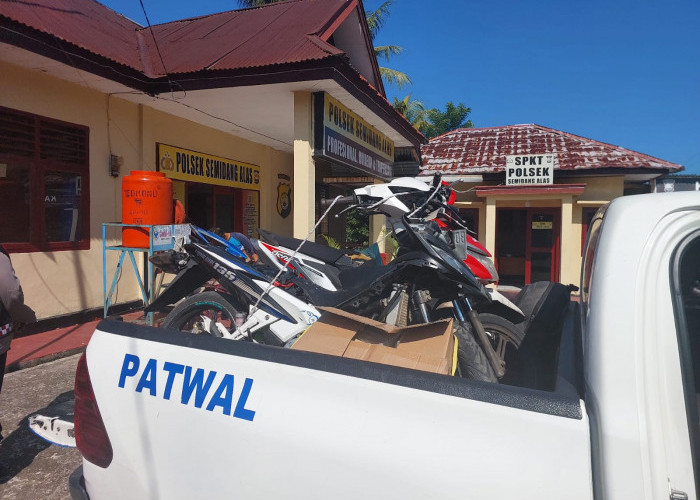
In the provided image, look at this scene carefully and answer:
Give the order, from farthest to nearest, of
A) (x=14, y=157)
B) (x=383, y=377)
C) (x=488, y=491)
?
(x=14, y=157)
(x=383, y=377)
(x=488, y=491)

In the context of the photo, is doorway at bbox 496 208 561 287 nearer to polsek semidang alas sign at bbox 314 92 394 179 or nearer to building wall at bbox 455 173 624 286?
building wall at bbox 455 173 624 286

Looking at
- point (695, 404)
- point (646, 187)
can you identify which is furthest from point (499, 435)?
point (646, 187)

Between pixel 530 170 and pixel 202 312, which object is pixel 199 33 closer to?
pixel 202 312

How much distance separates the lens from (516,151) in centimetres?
1260

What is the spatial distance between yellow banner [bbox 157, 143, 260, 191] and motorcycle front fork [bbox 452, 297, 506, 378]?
19.3 feet

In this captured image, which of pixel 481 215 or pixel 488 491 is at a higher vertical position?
pixel 481 215

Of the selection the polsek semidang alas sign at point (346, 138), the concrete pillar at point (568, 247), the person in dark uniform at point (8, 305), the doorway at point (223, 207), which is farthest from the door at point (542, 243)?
the person in dark uniform at point (8, 305)

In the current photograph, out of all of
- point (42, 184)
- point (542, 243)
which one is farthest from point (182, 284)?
point (542, 243)

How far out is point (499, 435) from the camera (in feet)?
3.68

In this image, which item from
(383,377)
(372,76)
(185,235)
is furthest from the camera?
(372,76)

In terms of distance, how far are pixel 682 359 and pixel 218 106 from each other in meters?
7.16

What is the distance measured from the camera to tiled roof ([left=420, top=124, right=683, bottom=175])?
36.2 feet

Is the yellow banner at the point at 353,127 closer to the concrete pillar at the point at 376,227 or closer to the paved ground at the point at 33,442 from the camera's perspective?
the concrete pillar at the point at 376,227

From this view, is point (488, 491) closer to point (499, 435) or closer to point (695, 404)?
point (499, 435)
